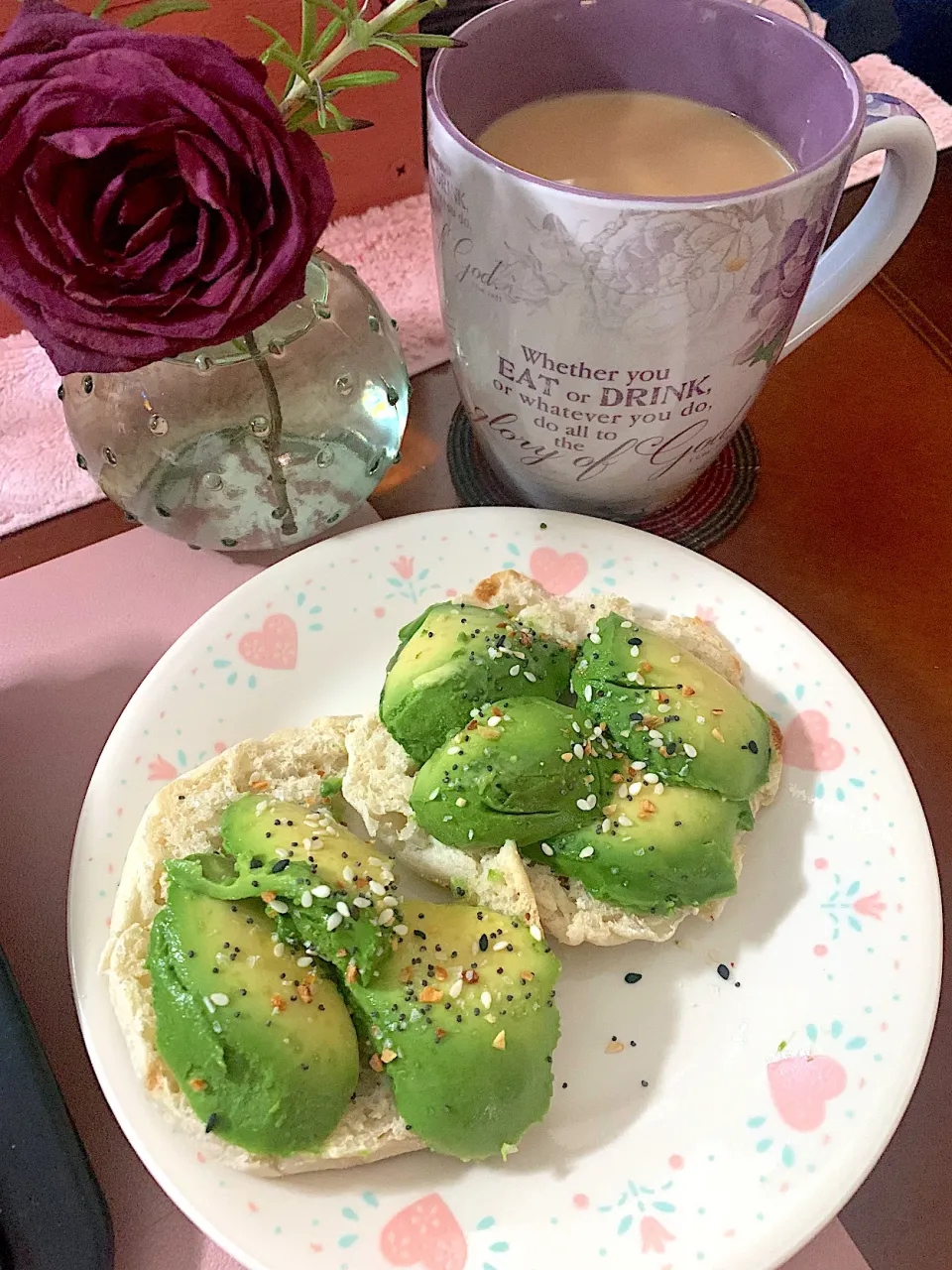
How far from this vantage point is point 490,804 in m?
0.69

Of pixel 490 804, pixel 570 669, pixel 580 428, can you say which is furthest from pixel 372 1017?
pixel 580 428

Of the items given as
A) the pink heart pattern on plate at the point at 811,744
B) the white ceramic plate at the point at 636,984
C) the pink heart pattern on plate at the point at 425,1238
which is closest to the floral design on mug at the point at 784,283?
the white ceramic plate at the point at 636,984

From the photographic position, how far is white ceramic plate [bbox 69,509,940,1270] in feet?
2.03

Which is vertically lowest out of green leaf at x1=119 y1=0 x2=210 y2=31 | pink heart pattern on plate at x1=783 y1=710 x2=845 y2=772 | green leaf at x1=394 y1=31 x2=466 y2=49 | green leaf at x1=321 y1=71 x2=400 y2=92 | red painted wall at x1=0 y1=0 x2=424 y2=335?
pink heart pattern on plate at x1=783 y1=710 x2=845 y2=772

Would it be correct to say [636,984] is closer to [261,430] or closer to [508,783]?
[508,783]

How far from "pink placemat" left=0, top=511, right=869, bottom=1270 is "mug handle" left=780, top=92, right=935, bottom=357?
0.47 metres

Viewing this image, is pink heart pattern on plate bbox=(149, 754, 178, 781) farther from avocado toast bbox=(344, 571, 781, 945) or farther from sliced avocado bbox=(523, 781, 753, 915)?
sliced avocado bbox=(523, 781, 753, 915)

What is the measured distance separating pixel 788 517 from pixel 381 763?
51 centimetres

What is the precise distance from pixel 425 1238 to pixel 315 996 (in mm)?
164

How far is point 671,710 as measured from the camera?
741 millimetres

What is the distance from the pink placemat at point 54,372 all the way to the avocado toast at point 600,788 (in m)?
0.45

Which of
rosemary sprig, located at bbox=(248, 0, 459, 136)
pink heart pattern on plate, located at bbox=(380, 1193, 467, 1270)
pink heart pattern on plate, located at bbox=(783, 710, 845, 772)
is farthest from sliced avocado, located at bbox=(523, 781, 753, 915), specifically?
rosemary sprig, located at bbox=(248, 0, 459, 136)

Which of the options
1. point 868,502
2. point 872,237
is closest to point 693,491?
point 868,502

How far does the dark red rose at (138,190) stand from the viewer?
0.54 metres
